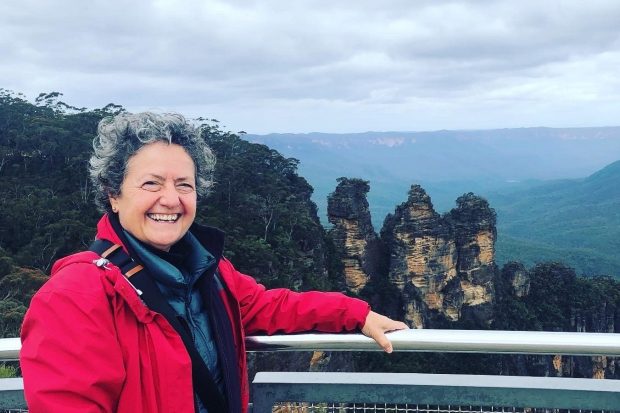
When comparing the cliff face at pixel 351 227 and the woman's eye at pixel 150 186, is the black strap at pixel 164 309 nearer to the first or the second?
the woman's eye at pixel 150 186

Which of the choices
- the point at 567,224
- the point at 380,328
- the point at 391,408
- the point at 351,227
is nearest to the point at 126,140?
the point at 380,328

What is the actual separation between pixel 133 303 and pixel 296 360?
527 inches

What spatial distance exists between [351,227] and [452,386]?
75.9 feet

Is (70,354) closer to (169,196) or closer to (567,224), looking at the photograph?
(169,196)

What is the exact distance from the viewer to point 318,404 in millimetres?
1793

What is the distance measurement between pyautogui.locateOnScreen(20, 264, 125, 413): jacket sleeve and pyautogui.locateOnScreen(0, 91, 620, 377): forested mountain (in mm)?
13673

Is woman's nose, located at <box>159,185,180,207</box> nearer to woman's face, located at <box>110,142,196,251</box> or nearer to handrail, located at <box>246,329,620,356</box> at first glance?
woman's face, located at <box>110,142,196,251</box>

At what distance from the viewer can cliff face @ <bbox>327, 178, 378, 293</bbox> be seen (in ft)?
80.9

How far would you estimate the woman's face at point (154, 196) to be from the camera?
165 cm

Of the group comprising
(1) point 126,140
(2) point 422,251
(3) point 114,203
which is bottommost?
(2) point 422,251

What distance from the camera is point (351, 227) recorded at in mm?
24797

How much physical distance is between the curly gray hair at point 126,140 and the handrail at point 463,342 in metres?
0.51

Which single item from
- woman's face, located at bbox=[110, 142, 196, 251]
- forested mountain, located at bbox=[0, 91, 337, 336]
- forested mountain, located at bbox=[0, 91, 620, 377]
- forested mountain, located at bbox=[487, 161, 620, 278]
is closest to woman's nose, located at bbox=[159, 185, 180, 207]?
woman's face, located at bbox=[110, 142, 196, 251]

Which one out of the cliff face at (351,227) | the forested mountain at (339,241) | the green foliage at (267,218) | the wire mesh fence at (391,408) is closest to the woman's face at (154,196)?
the wire mesh fence at (391,408)
